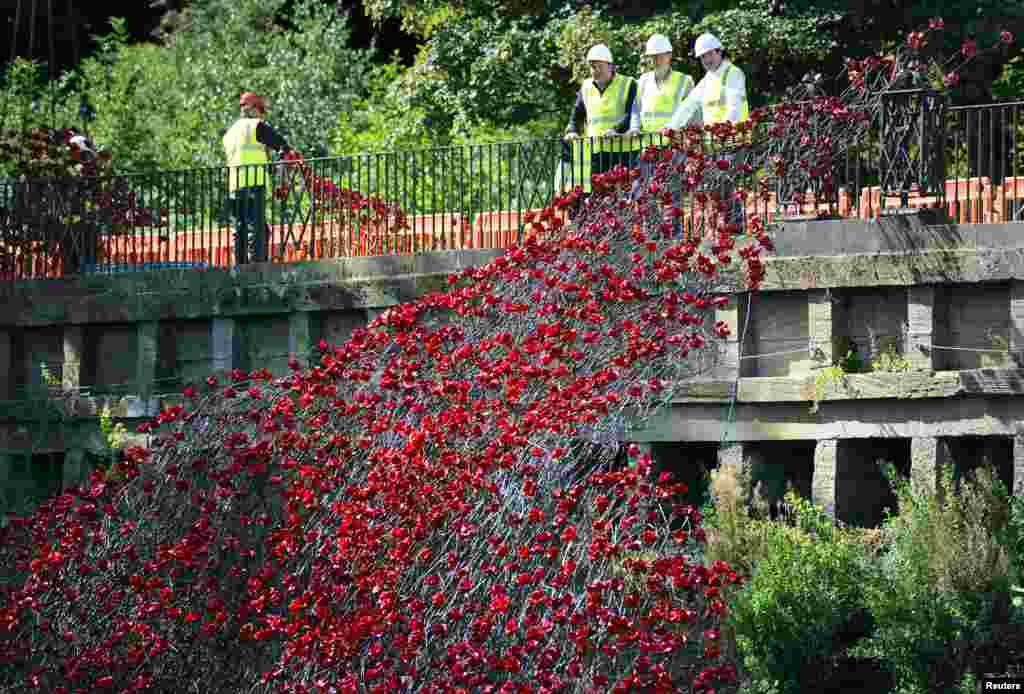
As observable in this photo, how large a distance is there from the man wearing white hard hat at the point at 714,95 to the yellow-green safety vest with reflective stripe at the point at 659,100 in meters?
0.14

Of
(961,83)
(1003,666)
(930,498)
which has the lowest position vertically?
(1003,666)

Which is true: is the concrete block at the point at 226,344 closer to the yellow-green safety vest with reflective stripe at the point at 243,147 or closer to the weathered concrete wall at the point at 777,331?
the yellow-green safety vest with reflective stripe at the point at 243,147

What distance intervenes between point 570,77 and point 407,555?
12919mm

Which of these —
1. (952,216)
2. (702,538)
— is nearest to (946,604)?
(702,538)

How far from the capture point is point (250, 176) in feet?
69.3

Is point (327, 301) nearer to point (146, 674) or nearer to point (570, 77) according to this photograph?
point (146, 674)

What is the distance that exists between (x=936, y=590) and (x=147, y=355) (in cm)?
804

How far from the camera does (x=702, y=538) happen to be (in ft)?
55.0

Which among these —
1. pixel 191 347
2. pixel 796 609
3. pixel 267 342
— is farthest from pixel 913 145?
pixel 191 347

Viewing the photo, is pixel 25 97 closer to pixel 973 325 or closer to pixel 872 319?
pixel 872 319

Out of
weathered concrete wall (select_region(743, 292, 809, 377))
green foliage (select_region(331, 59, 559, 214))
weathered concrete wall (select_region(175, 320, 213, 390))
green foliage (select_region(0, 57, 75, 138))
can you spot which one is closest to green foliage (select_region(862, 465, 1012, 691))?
weathered concrete wall (select_region(743, 292, 809, 377))

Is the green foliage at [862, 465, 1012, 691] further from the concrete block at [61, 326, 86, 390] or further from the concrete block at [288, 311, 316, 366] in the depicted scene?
the concrete block at [61, 326, 86, 390]

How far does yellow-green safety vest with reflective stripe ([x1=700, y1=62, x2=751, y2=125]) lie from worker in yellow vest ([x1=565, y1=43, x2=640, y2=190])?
663 mm

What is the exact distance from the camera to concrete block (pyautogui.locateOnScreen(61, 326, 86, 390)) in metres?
20.6
